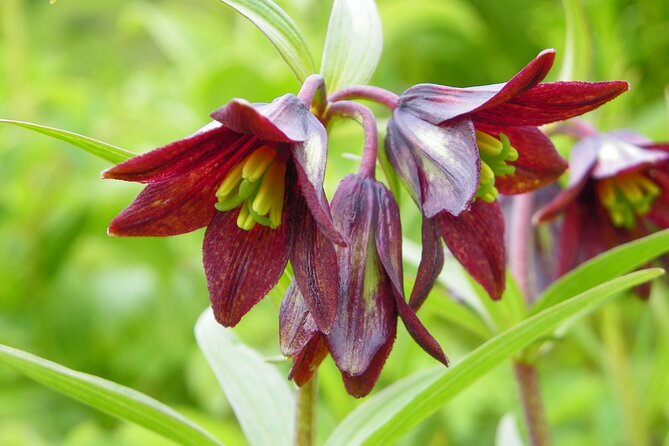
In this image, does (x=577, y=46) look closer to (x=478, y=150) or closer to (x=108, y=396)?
(x=478, y=150)

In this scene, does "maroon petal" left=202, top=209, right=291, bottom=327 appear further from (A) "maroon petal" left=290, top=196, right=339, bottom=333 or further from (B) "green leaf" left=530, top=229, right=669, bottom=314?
(B) "green leaf" left=530, top=229, right=669, bottom=314

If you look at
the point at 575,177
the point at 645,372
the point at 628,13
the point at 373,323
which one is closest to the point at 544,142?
the point at 575,177

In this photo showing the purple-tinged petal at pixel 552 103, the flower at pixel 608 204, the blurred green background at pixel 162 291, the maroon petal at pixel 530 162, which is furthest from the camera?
the blurred green background at pixel 162 291

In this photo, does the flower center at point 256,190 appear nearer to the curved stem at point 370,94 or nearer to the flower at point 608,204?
the curved stem at point 370,94

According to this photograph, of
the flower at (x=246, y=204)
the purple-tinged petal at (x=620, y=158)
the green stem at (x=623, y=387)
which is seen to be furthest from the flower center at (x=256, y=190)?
the green stem at (x=623, y=387)

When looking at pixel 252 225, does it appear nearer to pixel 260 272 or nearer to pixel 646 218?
pixel 260 272

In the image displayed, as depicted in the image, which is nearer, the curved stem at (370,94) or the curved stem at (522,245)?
the curved stem at (370,94)

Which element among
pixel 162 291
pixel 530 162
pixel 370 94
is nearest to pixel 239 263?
pixel 370 94

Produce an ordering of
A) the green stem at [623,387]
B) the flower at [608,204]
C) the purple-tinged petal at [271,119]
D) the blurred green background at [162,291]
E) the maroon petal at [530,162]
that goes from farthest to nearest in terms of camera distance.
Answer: the blurred green background at [162,291] < the green stem at [623,387] < the flower at [608,204] < the maroon petal at [530,162] < the purple-tinged petal at [271,119]
